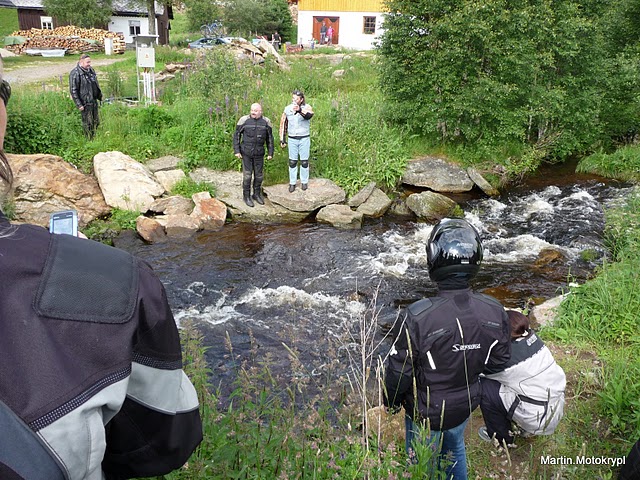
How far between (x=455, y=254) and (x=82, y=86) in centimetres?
1153

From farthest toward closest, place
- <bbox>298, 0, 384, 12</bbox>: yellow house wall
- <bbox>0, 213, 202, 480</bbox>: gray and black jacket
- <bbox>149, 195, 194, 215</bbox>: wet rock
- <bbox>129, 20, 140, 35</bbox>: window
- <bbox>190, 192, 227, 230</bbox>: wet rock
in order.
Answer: <bbox>129, 20, 140, 35</bbox>: window, <bbox>298, 0, 384, 12</bbox>: yellow house wall, <bbox>149, 195, 194, 215</bbox>: wet rock, <bbox>190, 192, 227, 230</bbox>: wet rock, <bbox>0, 213, 202, 480</bbox>: gray and black jacket

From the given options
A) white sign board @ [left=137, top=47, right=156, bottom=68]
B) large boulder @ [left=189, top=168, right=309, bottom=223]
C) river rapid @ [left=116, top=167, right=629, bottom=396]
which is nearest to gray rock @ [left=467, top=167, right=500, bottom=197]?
river rapid @ [left=116, top=167, right=629, bottom=396]

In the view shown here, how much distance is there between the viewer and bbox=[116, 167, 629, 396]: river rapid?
7309mm

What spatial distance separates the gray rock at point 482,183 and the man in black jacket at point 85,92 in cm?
895

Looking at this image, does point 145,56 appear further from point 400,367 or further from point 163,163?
point 400,367

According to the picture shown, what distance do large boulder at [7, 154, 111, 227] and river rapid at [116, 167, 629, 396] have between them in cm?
120

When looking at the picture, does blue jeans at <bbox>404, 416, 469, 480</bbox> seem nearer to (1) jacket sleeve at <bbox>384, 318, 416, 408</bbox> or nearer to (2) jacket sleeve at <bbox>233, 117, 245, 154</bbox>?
(1) jacket sleeve at <bbox>384, 318, 416, 408</bbox>

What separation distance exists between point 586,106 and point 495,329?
13.9 m

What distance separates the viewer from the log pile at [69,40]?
108 feet

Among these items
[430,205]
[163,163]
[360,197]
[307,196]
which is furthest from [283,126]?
[430,205]

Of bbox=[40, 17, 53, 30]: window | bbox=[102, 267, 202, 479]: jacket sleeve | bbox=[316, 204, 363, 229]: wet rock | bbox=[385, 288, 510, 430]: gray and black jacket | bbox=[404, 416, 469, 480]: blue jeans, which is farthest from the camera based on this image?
bbox=[40, 17, 53, 30]: window

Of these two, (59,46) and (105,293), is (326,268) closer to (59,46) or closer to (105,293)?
(105,293)

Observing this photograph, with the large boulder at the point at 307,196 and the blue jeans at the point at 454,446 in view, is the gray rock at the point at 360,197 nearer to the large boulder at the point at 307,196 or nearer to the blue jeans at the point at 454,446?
the large boulder at the point at 307,196

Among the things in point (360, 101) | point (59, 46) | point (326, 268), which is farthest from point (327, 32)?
point (326, 268)
